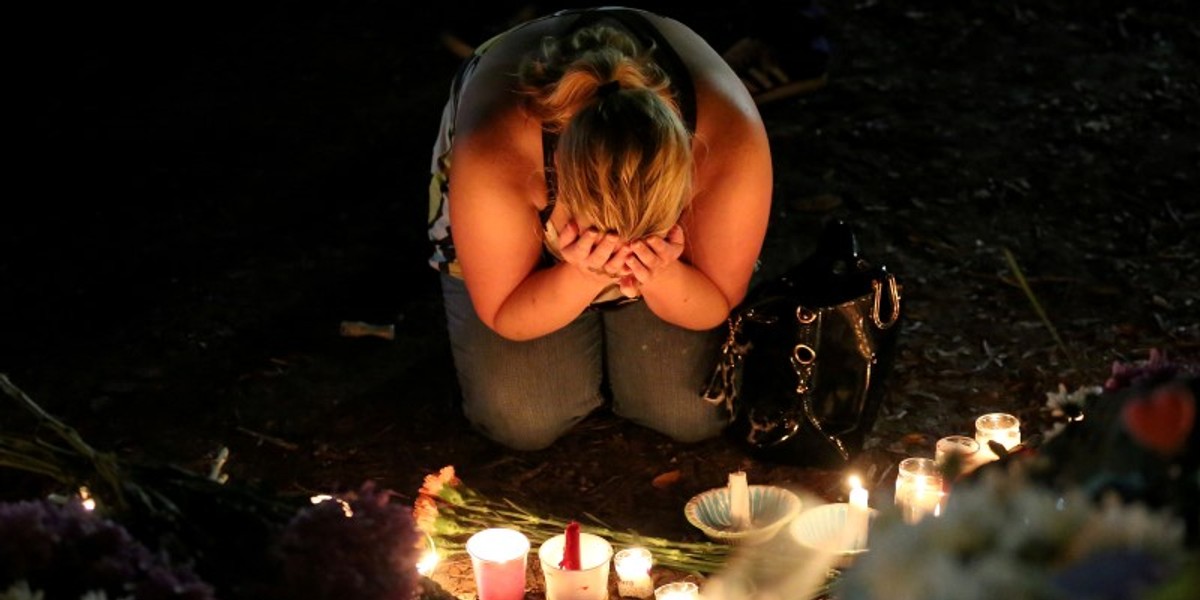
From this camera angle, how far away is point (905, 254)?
4129mm

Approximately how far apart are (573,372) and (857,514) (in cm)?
87

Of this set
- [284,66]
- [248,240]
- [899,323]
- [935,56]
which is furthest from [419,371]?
[935,56]

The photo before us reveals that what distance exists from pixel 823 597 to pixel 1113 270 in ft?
6.31

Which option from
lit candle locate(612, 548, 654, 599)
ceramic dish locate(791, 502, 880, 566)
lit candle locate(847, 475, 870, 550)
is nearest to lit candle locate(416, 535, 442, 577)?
lit candle locate(612, 548, 654, 599)

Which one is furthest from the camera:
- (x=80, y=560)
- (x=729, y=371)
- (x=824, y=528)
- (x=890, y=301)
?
(x=729, y=371)

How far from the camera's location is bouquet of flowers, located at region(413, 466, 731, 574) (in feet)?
8.68

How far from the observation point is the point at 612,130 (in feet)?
8.07

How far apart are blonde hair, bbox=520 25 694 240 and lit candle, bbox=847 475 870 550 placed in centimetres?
66

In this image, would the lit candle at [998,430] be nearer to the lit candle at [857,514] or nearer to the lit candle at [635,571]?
the lit candle at [857,514]

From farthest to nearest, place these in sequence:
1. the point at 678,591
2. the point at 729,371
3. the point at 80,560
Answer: the point at 729,371, the point at 678,591, the point at 80,560

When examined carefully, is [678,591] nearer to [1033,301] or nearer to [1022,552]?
[1033,301]

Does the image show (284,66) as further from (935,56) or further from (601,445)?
(601,445)

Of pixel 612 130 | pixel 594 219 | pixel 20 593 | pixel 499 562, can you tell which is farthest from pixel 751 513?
pixel 20 593

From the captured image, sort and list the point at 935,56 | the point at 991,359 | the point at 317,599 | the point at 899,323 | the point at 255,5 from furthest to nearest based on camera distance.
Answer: the point at 255,5
the point at 935,56
the point at 991,359
the point at 899,323
the point at 317,599
